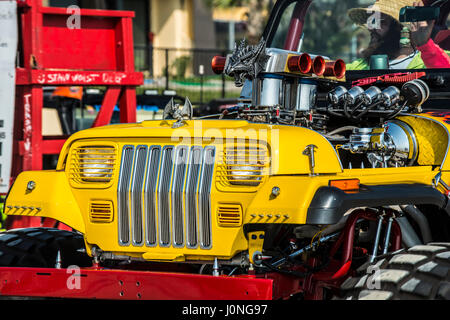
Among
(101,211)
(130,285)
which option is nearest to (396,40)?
(101,211)

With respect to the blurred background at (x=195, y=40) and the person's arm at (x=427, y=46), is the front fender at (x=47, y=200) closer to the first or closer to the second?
the blurred background at (x=195, y=40)

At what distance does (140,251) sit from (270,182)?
90 cm

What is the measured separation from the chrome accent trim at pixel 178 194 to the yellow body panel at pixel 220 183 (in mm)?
49

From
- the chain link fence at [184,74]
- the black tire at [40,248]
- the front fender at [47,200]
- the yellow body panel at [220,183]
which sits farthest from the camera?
the chain link fence at [184,74]

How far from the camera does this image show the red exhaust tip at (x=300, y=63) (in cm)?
519

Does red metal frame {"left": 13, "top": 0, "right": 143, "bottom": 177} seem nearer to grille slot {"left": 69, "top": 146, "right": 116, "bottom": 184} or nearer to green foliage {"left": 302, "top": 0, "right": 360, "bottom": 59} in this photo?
green foliage {"left": 302, "top": 0, "right": 360, "bottom": 59}

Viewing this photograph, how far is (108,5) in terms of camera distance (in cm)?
3266

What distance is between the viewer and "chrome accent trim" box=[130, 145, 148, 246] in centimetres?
476

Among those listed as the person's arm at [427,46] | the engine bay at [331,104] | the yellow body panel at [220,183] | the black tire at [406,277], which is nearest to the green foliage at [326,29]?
the person's arm at [427,46]

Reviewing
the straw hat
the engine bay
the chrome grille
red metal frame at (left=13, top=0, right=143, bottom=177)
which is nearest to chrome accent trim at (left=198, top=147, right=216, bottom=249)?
the chrome grille

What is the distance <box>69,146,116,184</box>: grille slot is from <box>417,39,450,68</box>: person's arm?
8.49 feet

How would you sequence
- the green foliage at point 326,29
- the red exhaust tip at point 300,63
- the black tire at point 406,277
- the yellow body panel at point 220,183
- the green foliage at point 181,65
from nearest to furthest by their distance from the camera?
the black tire at point 406,277 < the yellow body panel at point 220,183 < the red exhaust tip at point 300,63 < the green foliage at point 326,29 < the green foliage at point 181,65

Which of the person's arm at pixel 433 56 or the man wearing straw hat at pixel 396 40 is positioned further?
the man wearing straw hat at pixel 396 40
